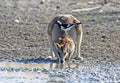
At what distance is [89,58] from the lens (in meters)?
13.1

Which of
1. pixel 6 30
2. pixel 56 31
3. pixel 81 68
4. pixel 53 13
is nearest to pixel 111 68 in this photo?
pixel 81 68

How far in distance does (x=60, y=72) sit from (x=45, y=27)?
16.2 ft

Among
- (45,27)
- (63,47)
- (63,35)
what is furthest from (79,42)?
(45,27)

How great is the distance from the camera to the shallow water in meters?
11.1

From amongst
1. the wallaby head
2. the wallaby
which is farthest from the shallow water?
the wallaby

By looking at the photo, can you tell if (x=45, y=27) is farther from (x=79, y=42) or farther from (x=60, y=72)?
(x=60, y=72)

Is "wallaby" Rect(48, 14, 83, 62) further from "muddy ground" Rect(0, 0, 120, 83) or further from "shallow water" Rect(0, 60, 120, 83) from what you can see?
"muddy ground" Rect(0, 0, 120, 83)

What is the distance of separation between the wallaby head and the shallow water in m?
0.18

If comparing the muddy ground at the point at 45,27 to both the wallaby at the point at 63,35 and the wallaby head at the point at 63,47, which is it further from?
the wallaby head at the point at 63,47

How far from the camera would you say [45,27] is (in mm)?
16484

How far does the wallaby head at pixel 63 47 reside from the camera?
40.3 ft

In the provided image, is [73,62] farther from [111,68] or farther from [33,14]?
[33,14]

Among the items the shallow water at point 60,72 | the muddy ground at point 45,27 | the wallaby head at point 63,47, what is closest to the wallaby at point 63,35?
the wallaby head at point 63,47

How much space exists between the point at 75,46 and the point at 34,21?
4.67 m
